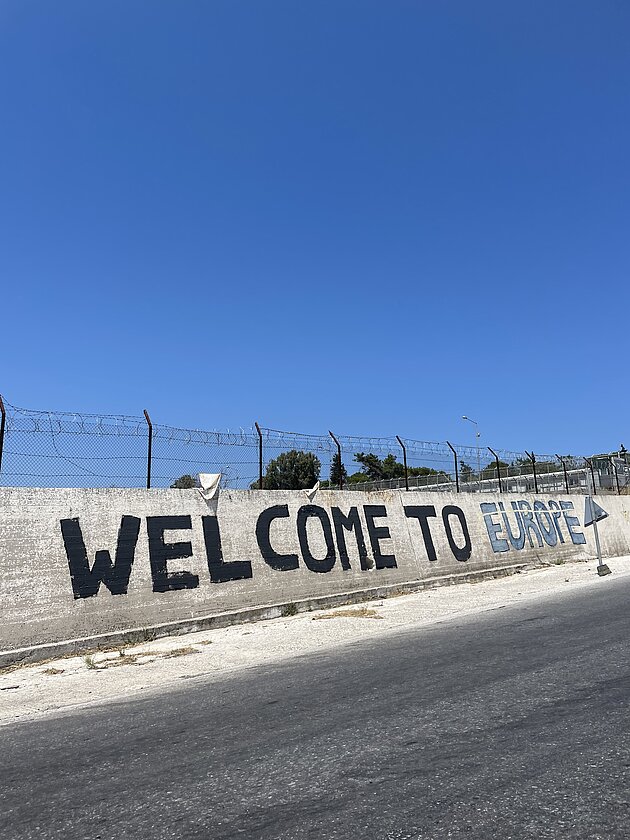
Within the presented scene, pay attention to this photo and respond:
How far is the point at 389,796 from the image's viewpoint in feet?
11.6

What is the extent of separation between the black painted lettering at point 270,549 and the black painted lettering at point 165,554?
5.80 ft

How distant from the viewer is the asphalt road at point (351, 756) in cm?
329

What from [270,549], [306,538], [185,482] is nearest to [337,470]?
[306,538]

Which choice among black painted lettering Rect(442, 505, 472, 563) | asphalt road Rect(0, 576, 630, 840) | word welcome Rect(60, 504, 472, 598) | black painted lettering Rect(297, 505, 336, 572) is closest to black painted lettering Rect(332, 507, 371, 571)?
word welcome Rect(60, 504, 472, 598)

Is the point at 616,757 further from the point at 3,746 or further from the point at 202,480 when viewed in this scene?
the point at 202,480

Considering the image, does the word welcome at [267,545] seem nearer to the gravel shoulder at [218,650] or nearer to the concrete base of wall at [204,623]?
the concrete base of wall at [204,623]

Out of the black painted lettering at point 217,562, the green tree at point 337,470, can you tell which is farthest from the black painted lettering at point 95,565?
the green tree at point 337,470

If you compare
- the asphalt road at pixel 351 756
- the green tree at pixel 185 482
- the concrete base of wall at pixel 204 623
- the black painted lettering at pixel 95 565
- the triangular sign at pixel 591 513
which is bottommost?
the asphalt road at pixel 351 756

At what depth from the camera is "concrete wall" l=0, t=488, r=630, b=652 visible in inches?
391

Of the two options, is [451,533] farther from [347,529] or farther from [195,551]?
[195,551]

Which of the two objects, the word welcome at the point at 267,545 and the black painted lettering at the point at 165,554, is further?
the black painted lettering at the point at 165,554

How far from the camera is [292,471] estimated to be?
16.5m

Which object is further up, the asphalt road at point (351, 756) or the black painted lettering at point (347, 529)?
the black painted lettering at point (347, 529)

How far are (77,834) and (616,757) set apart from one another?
10.7ft
